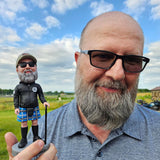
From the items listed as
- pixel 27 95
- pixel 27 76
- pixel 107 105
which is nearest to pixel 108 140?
pixel 107 105

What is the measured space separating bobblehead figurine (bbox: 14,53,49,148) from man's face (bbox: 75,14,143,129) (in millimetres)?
642

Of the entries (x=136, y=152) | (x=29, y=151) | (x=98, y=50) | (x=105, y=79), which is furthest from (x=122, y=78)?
(x=29, y=151)

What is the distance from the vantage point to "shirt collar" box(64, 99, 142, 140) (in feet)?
6.04

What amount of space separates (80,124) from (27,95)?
0.84 meters

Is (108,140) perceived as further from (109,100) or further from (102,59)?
(102,59)

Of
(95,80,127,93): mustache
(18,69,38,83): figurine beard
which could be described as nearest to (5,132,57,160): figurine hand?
(18,69,38,83): figurine beard

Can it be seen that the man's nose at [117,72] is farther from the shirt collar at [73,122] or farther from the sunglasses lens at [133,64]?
the shirt collar at [73,122]

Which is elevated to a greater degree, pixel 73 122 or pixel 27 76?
pixel 27 76

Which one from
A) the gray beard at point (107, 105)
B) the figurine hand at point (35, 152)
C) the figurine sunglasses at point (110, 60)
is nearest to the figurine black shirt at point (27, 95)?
the figurine hand at point (35, 152)

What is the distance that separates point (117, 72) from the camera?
5.52 ft

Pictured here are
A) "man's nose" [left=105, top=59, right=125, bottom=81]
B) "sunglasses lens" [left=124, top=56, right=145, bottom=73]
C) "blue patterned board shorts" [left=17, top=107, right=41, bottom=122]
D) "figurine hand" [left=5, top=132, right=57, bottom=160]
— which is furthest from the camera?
"sunglasses lens" [left=124, top=56, right=145, bottom=73]

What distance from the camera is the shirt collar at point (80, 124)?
6.04 ft

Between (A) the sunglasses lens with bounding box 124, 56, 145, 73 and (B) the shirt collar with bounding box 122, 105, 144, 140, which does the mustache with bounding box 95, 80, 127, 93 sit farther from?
(B) the shirt collar with bounding box 122, 105, 144, 140

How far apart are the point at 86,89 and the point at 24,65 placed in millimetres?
823
